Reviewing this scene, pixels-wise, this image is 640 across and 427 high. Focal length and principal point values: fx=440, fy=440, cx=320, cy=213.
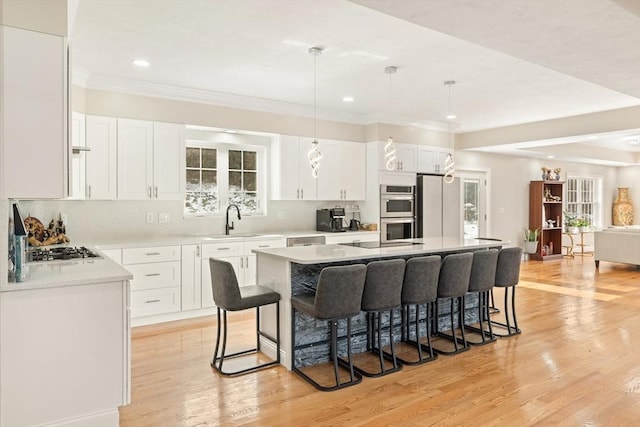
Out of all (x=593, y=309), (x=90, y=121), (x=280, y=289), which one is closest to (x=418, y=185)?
(x=593, y=309)

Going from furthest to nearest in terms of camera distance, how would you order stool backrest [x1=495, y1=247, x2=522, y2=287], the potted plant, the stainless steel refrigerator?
the potted plant < the stainless steel refrigerator < stool backrest [x1=495, y1=247, x2=522, y2=287]

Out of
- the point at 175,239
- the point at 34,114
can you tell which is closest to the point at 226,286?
the point at 34,114

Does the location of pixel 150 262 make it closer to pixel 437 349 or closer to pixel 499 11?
pixel 437 349

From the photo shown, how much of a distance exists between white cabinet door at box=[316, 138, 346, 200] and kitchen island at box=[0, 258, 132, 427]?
4.03 m

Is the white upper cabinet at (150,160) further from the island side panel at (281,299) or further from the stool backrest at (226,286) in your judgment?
the stool backrest at (226,286)

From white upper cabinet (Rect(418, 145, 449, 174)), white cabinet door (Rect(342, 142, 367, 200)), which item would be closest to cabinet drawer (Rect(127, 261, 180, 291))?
white cabinet door (Rect(342, 142, 367, 200))

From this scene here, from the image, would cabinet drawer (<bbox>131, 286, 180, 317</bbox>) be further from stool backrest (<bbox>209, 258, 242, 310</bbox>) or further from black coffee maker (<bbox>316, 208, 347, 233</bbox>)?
black coffee maker (<bbox>316, 208, 347, 233</bbox>)

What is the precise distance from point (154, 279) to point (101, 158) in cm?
142

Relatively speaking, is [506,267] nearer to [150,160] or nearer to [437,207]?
[437,207]

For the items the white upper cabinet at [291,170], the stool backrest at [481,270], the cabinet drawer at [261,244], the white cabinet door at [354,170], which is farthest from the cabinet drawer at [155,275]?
the stool backrest at [481,270]

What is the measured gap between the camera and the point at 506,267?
431 centimetres

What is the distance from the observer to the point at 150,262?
15.4 ft

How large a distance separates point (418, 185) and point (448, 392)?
14.9 feet

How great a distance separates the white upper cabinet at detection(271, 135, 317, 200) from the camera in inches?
237
